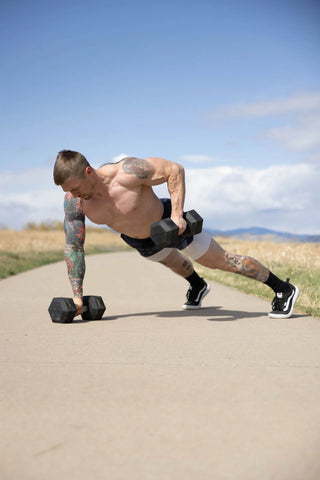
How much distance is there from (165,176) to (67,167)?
968mm

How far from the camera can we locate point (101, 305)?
19.6 feet

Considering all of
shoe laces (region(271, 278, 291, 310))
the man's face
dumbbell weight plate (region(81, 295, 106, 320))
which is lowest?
dumbbell weight plate (region(81, 295, 106, 320))

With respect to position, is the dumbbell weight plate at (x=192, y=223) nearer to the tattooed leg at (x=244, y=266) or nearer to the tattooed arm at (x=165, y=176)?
the tattooed arm at (x=165, y=176)

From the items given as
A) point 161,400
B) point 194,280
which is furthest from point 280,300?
point 161,400

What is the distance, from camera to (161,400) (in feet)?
9.77

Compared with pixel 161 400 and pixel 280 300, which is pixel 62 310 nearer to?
pixel 280 300

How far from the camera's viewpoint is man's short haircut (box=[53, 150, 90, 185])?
497cm

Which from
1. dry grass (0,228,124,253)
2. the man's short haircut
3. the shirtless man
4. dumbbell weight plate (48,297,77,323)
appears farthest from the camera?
dry grass (0,228,124,253)

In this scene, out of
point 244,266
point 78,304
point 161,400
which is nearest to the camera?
point 161,400

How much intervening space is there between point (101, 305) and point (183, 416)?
131 inches

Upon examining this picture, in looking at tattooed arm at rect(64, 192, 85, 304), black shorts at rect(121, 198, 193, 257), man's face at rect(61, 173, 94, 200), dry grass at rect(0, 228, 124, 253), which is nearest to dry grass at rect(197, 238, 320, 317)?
Answer: black shorts at rect(121, 198, 193, 257)

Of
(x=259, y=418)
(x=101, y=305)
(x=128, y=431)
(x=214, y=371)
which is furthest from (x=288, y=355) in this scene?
(x=101, y=305)

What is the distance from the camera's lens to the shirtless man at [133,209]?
5133 mm

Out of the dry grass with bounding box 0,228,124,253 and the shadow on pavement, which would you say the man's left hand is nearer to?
the shadow on pavement
